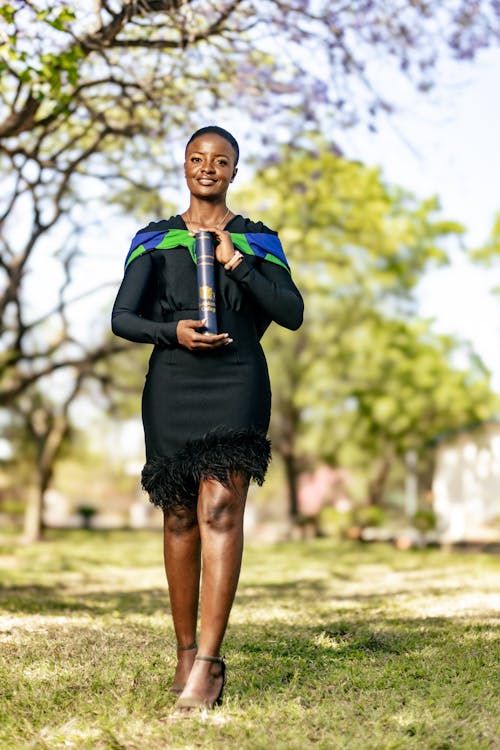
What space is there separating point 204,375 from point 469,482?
2469cm

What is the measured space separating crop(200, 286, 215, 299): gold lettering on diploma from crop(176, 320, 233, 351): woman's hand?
0.11 meters

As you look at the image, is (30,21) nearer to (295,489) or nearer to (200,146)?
(200,146)

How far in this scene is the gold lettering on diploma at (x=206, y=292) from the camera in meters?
3.97

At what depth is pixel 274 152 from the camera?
48.9 feet

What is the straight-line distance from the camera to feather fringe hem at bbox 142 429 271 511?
13.1 ft

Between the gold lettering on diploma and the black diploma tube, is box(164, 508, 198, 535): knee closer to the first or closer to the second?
the black diploma tube

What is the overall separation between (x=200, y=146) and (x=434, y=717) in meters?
2.52

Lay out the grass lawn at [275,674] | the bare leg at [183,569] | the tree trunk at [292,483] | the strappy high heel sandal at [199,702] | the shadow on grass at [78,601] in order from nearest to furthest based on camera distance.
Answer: the grass lawn at [275,674]
the strappy high heel sandal at [199,702]
the bare leg at [183,569]
the shadow on grass at [78,601]
the tree trunk at [292,483]

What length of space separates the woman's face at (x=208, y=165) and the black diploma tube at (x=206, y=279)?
0.27 meters

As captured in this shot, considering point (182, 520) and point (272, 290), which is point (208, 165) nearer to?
point (272, 290)

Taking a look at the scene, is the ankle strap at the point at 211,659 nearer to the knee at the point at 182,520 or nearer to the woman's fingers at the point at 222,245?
the knee at the point at 182,520

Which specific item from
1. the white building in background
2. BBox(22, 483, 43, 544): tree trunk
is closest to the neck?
BBox(22, 483, 43, 544): tree trunk

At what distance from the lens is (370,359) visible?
91.1ft

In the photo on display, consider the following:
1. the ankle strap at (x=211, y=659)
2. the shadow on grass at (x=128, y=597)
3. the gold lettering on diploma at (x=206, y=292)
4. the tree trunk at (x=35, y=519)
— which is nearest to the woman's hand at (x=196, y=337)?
the gold lettering on diploma at (x=206, y=292)
